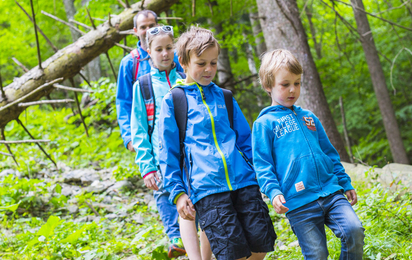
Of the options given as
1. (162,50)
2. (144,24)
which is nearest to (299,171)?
(162,50)

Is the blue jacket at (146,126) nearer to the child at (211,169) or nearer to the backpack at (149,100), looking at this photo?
the backpack at (149,100)

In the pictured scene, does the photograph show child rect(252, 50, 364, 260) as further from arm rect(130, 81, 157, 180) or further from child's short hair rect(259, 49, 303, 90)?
arm rect(130, 81, 157, 180)

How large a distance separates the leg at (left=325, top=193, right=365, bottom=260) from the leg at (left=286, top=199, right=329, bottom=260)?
0.23 ft

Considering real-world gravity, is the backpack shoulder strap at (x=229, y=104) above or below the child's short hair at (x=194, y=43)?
below

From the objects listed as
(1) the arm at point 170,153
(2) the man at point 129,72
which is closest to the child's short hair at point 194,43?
(1) the arm at point 170,153

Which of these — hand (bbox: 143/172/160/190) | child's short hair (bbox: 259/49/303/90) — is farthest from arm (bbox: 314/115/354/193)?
hand (bbox: 143/172/160/190)

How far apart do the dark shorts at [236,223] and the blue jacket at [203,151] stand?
7 cm

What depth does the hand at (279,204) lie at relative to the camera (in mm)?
1895

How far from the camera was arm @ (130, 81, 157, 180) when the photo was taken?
2867mm

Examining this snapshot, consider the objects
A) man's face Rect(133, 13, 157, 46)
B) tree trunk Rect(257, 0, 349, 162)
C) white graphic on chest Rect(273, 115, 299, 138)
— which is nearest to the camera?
white graphic on chest Rect(273, 115, 299, 138)

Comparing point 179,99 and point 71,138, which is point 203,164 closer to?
point 179,99

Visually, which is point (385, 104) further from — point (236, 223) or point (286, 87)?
point (236, 223)

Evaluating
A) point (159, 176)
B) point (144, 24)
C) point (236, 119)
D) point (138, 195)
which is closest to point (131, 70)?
point (144, 24)

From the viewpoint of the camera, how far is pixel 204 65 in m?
2.36
